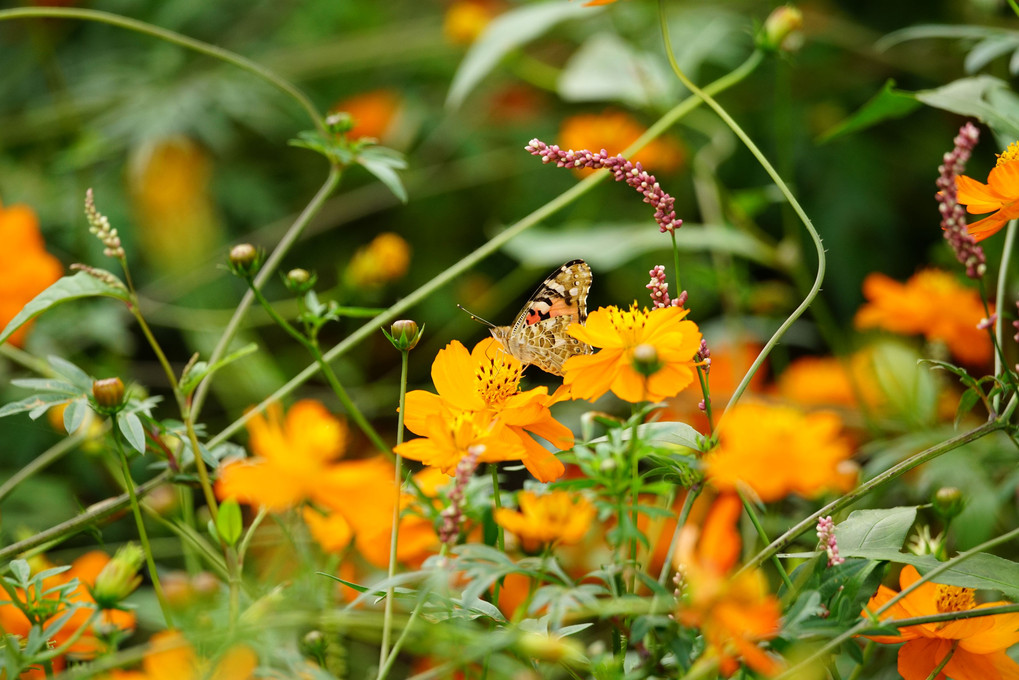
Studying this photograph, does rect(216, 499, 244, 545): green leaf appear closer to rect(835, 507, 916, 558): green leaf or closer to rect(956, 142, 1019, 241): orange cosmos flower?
rect(835, 507, 916, 558): green leaf

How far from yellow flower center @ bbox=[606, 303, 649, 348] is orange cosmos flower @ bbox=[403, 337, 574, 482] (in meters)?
0.05

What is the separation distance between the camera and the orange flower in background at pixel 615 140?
4.23 feet

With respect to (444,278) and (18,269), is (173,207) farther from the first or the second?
(444,278)

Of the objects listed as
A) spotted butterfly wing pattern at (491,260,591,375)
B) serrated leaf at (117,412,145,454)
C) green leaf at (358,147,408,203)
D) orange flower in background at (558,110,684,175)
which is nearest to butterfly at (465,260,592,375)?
spotted butterfly wing pattern at (491,260,591,375)

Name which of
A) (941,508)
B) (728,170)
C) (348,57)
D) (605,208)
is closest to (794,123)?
(728,170)

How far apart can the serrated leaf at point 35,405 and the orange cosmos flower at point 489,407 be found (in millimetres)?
198

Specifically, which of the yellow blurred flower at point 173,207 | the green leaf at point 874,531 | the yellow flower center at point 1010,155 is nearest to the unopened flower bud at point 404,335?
the green leaf at point 874,531

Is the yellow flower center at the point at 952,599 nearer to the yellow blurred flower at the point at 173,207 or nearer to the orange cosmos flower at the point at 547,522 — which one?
the orange cosmos flower at the point at 547,522

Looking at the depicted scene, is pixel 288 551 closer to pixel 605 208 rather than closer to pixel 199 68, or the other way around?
pixel 605 208

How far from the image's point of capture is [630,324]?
1.46 ft

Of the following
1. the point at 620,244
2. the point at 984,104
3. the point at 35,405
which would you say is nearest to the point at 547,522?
the point at 35,405

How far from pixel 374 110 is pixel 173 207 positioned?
1.25 ft

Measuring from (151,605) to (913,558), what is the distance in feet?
1.79

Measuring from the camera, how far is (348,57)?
1.39 metres
